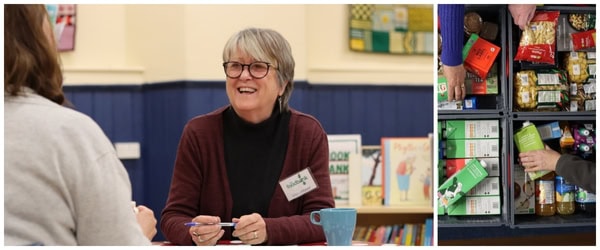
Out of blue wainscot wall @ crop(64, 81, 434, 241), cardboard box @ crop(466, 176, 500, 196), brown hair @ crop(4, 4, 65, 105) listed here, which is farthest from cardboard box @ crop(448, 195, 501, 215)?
blue wainscot wall @ crop(64, 81, 434, 241)

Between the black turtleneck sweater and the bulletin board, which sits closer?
the black turtleneck sweater

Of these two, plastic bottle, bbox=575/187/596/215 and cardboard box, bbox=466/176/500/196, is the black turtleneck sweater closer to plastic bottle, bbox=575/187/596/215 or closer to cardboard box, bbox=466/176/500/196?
cardboard box, bbox=466/176/500/196

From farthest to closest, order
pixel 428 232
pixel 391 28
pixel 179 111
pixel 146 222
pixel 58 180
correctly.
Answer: pixel 391 28, pixel 179 111, pixel 428 232, pixel 146 222, pixel 58 180

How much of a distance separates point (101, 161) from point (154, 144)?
3.35 metres

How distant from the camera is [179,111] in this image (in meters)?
4.35

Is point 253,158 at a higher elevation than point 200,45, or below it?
below

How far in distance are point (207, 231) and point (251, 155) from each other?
24 centimetres

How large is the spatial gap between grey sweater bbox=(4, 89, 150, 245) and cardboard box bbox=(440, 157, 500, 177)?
84 centimetres

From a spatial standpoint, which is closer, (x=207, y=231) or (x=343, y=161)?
(x=207, y=231)

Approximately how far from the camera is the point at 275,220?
188 centimetres

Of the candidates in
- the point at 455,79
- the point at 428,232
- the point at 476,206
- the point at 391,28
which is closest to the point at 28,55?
the point at 455,79

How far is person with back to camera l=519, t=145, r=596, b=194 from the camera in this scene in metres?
1.81

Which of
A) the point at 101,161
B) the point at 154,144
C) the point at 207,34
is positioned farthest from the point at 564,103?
the point at 154,144

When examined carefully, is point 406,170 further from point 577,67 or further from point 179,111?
point 577,67
